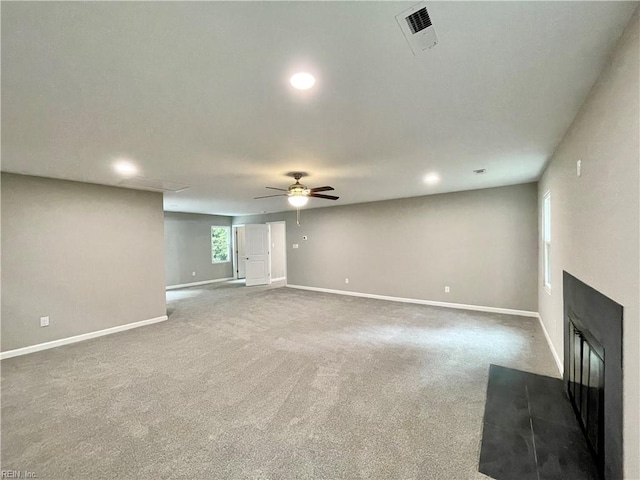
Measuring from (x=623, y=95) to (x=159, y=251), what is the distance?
582 centimetres

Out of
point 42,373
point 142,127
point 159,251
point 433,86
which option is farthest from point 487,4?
point 159,251

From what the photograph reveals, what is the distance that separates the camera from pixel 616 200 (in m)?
1.38

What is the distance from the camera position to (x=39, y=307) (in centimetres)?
370

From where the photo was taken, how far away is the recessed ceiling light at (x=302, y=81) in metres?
1.56

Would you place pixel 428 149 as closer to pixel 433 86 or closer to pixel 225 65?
pixel 433 86

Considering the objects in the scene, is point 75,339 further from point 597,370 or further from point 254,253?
point 597,370

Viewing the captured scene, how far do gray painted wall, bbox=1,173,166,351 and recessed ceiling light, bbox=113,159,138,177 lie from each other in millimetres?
1144

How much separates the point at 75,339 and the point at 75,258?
120cm

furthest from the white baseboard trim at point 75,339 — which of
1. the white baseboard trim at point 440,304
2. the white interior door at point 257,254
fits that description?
the white baseboard trim at point 440,304

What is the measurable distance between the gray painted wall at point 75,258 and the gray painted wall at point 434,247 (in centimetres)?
408

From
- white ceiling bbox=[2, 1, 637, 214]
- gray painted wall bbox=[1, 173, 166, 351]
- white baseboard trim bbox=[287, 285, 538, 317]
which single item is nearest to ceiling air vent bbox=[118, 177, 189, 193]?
gray painted wall bbox=[1, 173, 166, 351]

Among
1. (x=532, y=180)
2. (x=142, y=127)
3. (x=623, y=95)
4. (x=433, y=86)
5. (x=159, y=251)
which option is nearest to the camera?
(x=623, y=95)

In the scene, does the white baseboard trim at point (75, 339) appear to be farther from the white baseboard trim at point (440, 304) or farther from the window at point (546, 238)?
the window at point (546, 238)

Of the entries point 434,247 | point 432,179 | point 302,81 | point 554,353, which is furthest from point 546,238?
point 302,81
